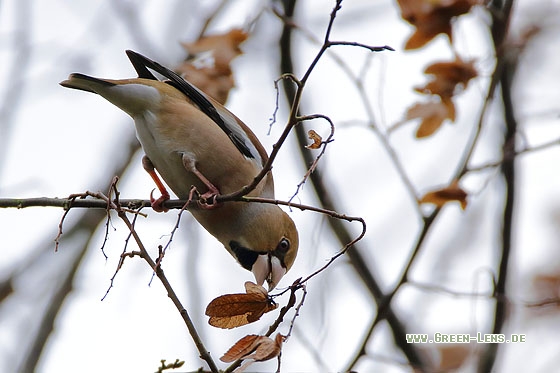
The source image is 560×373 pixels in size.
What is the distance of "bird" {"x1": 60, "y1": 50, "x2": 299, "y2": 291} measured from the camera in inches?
158

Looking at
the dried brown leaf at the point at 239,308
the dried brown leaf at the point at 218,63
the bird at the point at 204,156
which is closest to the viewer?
the dried brown leaf at the point at 239,308

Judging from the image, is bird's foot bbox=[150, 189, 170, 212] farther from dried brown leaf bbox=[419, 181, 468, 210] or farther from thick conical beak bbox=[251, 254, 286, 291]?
dried brown leaf bbox=[419, 181, 468, 210]

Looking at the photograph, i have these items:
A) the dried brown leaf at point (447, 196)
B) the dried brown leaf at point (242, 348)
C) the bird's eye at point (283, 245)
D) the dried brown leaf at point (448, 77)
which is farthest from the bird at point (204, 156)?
the dried brown leaf at point (242, 348)

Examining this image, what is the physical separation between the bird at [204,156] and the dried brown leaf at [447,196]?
0.89 m

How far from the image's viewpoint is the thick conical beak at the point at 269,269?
14.3ft

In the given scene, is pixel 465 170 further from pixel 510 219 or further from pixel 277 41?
pixel 277 41

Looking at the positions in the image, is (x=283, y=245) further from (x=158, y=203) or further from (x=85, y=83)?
(x=85, y=83)

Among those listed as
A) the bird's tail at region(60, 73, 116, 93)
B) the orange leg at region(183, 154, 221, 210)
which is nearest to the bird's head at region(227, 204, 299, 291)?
the orange leg at region(183, 154, 221, 210)

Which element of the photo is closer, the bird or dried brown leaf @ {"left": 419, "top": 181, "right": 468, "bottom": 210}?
dried brown leaf @ {"left": 419, "top": 181, "right": 468, "bottom": 210}

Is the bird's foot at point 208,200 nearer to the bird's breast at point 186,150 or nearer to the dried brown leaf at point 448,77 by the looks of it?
the bird's breast at point 186,150

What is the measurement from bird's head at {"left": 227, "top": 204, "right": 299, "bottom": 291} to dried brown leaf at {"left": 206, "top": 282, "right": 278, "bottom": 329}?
162cm

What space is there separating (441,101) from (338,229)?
143 centimetres

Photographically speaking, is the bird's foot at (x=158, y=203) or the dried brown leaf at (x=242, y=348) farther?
the bird's foot at (x=158, y=203)

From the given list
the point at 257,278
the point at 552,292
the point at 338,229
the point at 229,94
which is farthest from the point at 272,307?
the point at 552,292
